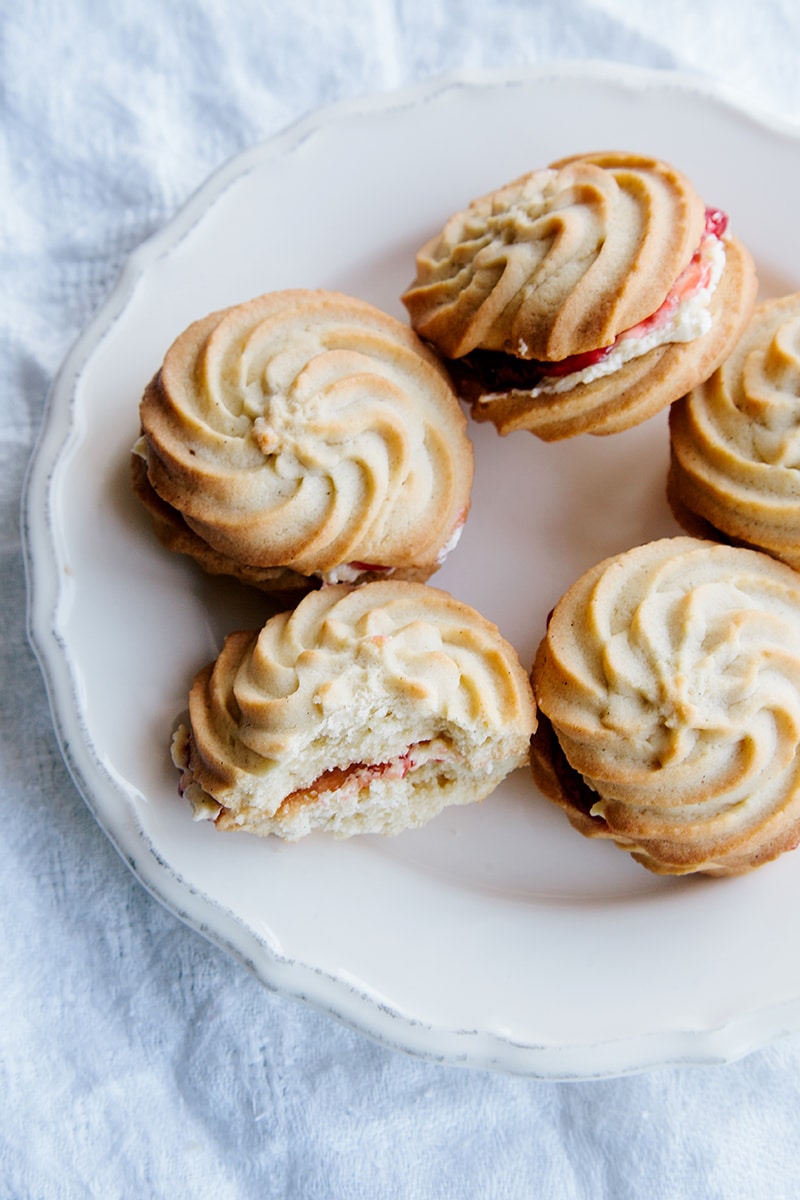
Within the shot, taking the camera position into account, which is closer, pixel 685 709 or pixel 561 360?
pixel 685 709

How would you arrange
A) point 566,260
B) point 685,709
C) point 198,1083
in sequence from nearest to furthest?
point 685,709, point 566,260, point 198,1083

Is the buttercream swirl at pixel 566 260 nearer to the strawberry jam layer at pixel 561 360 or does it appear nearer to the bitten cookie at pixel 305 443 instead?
the strawberry jam layer at pixel 561 360

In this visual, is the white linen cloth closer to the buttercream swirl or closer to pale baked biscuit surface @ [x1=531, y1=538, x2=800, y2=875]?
pale baked biscuit surface @ [x1=531, y1=538, x2=800, y2=875]

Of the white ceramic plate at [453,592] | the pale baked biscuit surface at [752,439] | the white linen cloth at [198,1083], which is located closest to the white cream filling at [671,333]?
the pale baked biscuit surface at [752,439]

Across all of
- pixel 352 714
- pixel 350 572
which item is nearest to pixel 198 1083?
pixel 352 714

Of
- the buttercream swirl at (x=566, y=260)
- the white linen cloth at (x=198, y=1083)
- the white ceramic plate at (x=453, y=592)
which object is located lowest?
the white linen cloth at (x=198, y=1083)

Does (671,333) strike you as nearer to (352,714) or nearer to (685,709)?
(685,709)

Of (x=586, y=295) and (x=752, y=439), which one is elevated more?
(x=586, y=295)
